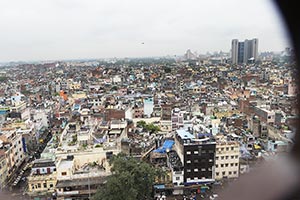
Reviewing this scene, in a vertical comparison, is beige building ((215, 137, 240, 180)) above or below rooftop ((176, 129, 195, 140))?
below

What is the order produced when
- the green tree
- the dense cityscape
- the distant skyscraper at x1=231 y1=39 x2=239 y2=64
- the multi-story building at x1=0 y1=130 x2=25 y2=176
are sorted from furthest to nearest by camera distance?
the distant skyscraper at x1=231 y1=39 x2=239 y2=64 < the multi-story building at x1=0 y1=130 x2=25 y2=176 < the dense cityscape < the green tree

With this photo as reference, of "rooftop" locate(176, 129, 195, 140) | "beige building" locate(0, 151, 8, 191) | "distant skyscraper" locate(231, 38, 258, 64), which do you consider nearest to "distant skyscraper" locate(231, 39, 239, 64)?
"distant skyscraper" locate(231, 38, 258, 64)

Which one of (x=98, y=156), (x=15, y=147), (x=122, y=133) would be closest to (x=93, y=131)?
(x=122, y=133)

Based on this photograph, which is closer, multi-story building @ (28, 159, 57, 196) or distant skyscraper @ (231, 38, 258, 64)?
multi-story building @ (28, 159, 57, 196)

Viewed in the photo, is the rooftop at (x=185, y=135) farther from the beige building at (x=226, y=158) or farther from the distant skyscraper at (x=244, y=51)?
the distant skyscraper at (x=244, y=51)

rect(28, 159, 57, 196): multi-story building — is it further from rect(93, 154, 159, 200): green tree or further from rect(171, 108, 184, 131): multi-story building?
rect(171, 108, 184, 131): multi-story building

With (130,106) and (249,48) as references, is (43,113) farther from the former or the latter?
(249,48)

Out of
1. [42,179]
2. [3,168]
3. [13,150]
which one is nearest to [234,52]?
[13,150]
